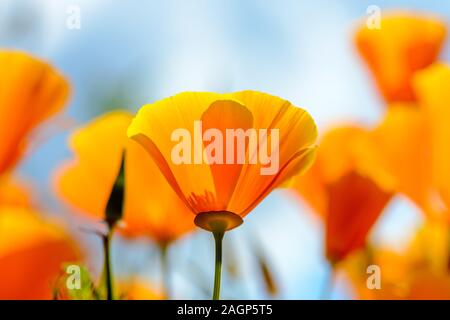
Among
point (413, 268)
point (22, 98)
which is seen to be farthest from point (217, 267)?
point (413, 268)

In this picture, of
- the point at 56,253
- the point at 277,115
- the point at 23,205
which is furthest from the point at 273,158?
the point at 23,205

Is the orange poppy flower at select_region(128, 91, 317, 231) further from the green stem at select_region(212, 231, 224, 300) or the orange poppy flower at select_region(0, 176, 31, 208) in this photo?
the orange poppy flower at select_region(0, 176, 31, 208)

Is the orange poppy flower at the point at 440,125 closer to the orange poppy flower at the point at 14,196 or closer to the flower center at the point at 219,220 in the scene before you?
the flower center at the point at 219,220

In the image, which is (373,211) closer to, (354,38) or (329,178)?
(329,178)

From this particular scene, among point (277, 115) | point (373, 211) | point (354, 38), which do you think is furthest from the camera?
point (354, 38)

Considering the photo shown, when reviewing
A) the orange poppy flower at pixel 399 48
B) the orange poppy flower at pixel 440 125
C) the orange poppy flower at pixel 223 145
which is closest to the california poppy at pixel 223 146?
the orange poppy flower at pixel 223 145

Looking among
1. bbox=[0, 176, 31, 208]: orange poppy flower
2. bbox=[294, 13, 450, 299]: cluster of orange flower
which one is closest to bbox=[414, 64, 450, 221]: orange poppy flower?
bbox=[294, 13, 450, 299]: cluster of orange flower

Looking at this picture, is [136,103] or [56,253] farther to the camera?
[136,103]
